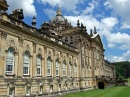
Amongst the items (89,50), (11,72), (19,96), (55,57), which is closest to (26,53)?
(11,72)

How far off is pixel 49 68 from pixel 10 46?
11.0 m

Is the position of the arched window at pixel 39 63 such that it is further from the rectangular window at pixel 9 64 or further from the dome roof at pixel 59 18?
the dome roof at pixel 59 18

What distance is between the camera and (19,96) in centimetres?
2380

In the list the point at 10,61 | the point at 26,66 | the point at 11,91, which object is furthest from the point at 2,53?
the point at 26,66

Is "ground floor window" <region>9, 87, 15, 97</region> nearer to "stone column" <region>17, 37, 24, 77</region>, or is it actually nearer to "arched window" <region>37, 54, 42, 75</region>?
"stone column" <region>17, 37, 24, 77</region>

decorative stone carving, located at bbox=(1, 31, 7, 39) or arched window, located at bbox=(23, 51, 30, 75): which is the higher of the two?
decorative stone carving, located at bbox=(1, 31, 7, 39)

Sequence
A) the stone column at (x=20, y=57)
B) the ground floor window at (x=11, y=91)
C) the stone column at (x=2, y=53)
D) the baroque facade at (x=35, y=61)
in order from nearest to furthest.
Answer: the stone column at (x=2, y=53), the baroque facade at (x=35, y=61), the ground floor window at (x=11, y=91), the stone column at (x=20, y=57)

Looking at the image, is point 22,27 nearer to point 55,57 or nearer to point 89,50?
point 55,57

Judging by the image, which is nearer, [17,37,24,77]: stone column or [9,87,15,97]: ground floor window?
[9,87,15,97]: ground floor window

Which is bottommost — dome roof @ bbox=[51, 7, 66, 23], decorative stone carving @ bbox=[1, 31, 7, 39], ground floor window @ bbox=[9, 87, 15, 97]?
ground floor window @ bbox=[9, 87, 15, 97]

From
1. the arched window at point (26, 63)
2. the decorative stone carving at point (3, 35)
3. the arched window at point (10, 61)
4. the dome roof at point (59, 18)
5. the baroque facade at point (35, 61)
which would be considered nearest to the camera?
the decorative stone carving at point (3, 35)

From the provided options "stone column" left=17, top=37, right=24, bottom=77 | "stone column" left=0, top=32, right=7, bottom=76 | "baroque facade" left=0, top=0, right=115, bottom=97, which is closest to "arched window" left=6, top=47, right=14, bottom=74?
"baroque facade" left=0, top=0, right=115, bottom=97

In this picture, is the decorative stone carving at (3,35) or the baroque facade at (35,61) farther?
the baroque facade at (35,61)

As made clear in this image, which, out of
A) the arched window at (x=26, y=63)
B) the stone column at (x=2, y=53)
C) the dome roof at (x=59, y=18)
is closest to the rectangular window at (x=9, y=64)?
the stone column at (x=2, y=53)
